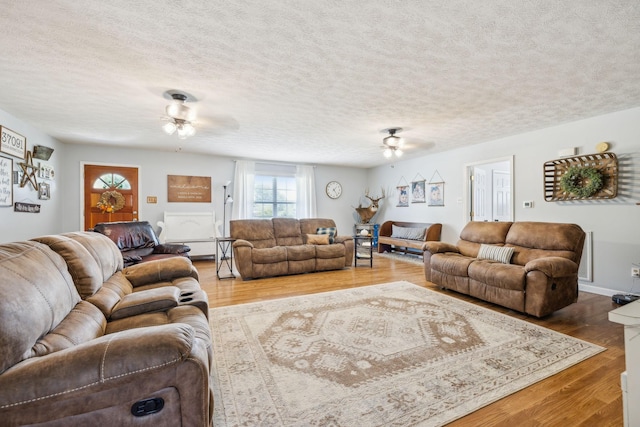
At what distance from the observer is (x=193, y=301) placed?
74.9 inches

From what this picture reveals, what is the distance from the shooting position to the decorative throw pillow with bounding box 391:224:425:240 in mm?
6314

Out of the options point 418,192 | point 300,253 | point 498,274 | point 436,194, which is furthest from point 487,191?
point 300,253

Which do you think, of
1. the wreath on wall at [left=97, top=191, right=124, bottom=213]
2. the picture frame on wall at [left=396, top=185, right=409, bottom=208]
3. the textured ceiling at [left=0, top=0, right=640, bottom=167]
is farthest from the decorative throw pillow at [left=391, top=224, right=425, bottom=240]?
the wreath on wall at [left=97, top=191, right=124, bottom=213]

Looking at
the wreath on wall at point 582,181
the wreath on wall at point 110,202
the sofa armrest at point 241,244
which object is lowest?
the sofa armrest at point 241,244

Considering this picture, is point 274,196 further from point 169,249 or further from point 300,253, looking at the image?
point 169,249

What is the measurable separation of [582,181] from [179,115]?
524cm

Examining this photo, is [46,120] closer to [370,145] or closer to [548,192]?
[370,145]

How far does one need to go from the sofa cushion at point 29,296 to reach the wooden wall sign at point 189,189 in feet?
16.4

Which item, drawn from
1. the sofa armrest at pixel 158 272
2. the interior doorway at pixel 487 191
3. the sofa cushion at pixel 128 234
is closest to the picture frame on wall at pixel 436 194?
the interior doorway at pixel 487 191

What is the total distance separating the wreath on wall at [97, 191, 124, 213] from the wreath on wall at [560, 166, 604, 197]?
756 cm

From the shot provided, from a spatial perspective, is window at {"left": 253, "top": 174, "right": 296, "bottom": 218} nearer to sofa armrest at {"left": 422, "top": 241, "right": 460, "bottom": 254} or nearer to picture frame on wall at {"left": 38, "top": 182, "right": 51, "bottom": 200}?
→ picture frame on wall at {"left": 38, "top": 182, "right": 51, "bottom": 200}

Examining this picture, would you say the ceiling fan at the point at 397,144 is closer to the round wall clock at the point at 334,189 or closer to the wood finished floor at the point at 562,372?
the wood finished floor at the point at 562,372

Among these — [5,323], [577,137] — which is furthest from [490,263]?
[5,323]

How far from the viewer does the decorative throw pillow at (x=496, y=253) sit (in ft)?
11.5
